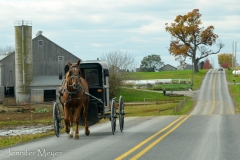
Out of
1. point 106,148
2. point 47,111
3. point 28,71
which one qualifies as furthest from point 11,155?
point 28,71

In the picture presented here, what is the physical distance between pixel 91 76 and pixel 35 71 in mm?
53611

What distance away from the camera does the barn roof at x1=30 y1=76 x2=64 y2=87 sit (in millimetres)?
68188

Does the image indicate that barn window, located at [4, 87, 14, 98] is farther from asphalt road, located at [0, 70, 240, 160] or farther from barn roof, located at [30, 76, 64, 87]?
asphalt road, located at [0, 70, 240, 160]

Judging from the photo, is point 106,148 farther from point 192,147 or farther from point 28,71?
point 28,71

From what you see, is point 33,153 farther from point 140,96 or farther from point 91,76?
point 140,96

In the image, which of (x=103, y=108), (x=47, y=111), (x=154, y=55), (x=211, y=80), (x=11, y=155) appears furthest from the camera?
(x=154, y=55)

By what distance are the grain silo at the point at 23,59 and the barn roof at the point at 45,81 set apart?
101 centimetres

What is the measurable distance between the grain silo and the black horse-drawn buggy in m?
50.6

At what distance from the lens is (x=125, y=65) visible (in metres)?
87.2

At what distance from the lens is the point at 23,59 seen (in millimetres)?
68625

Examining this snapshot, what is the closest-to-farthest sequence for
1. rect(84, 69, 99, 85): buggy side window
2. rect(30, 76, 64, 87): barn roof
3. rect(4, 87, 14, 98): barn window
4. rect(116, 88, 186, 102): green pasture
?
1. rect(84, 69, 99, 85): buggy side window
2. rect(30, 76, 64, 87): barn roof
3. rect(4, 87, 14, 98): barn window
4. rect(116, 88, 186, 102): green pasture

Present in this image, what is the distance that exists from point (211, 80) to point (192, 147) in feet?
326

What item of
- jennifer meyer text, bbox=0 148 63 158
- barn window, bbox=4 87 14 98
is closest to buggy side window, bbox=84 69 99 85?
jennifer meyer text, bbox=0 148 63 158

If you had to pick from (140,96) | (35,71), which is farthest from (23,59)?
(140,96)
